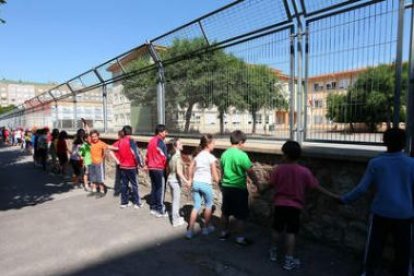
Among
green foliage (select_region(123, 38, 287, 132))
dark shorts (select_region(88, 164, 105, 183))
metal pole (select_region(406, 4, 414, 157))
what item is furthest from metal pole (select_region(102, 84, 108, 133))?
metal pole (select_region(406, 4, 414, 157))

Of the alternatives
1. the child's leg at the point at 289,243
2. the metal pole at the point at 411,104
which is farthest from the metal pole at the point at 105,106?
the metal pole at the point at 411,104

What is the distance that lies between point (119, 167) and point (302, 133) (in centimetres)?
385

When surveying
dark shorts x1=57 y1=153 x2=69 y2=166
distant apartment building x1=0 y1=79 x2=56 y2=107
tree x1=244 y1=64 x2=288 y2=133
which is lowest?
dark shorts x1=57 y1=153 x2=69 y2=166

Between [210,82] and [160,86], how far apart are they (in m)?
1.83

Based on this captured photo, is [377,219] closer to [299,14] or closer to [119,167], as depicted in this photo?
[299,14]

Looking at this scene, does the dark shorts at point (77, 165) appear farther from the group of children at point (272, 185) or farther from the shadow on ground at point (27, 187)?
the group of children at point (272, 185)

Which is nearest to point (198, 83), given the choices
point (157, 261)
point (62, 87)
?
point (157, 261)

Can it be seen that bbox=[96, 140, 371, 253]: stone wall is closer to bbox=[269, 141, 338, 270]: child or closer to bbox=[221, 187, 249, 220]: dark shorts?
bbox=[269, 141, 338, 270]: child

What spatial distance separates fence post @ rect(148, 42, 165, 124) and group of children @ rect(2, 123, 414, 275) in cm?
157

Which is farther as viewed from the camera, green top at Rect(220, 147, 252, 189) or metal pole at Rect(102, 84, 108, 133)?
metal pole at Rect(102, 84, 108, 133)

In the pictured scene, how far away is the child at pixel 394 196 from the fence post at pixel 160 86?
5687 millimetres

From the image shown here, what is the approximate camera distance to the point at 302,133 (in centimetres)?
500

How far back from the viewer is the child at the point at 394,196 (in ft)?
10.2

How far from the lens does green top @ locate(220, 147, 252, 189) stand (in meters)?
4.57
